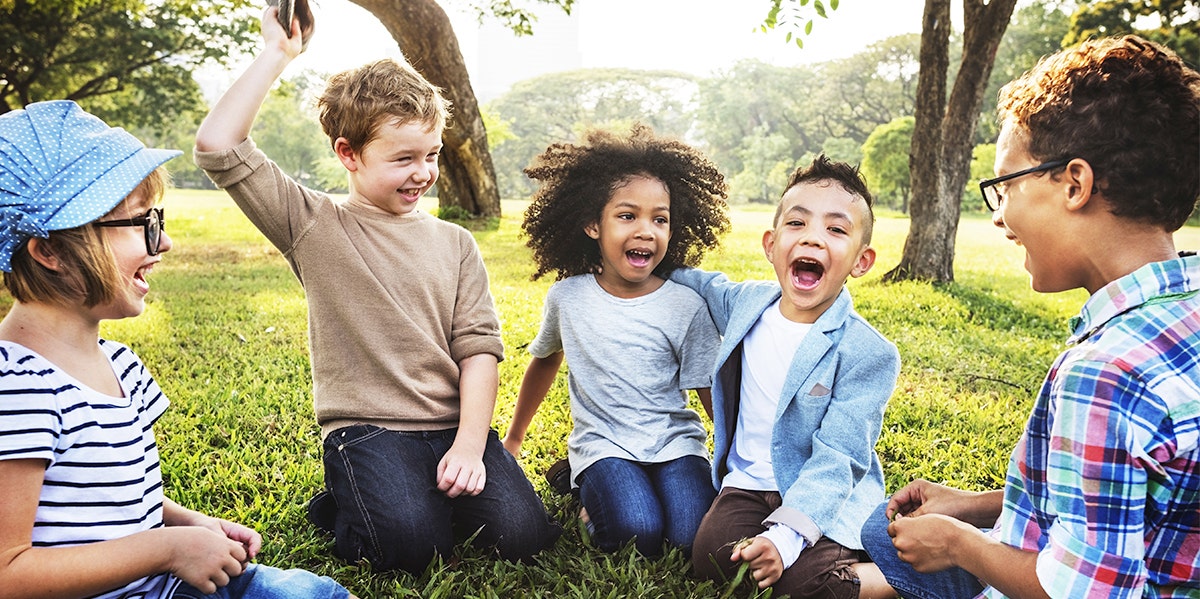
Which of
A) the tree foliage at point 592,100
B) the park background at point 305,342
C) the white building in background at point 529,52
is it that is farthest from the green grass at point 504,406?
the white building in background at point 529,52

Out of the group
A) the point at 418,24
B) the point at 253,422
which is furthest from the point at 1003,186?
the point at 418,24

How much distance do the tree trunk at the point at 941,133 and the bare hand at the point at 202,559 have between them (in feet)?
24.0

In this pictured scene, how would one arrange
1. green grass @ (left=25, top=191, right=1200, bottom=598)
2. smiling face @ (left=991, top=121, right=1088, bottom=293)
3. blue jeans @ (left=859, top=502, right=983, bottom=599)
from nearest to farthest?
smiling face @ (left=991, top=121, right=1088, bottom=293) → blue jeans @ (left=859, top=502, right=983, bottom=599) → green grass @ (left=25, top=191, right=1200, bottom=598)

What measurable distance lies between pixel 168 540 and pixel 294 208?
1152 mm

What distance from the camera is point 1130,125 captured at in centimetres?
168

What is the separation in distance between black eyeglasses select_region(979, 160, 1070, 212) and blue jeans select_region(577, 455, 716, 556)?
4.34 feet

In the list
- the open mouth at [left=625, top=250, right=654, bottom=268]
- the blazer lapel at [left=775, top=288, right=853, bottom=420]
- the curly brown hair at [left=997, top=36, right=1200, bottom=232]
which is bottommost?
the blazer lapel at [left=775, top=288, right=853, bottom=420]

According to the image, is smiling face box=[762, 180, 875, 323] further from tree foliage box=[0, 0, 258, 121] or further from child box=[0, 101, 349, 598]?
tree foliage box=[0, 0, 258, 121]

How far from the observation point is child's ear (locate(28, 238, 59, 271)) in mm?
1611

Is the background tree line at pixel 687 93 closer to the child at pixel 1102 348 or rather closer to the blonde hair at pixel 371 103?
the blonde hair at pixel 371 103

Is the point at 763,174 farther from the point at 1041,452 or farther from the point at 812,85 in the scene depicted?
the point at 1041,452

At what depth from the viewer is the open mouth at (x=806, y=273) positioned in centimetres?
263

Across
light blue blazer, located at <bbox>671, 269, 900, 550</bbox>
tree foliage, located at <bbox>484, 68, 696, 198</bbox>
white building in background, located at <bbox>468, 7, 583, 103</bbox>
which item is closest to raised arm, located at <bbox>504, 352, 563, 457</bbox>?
light blue blazer, located at <bbox>671, 269, 900, 550</bbox>

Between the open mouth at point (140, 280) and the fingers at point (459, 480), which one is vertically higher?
the open mouth at point (140, 280)
